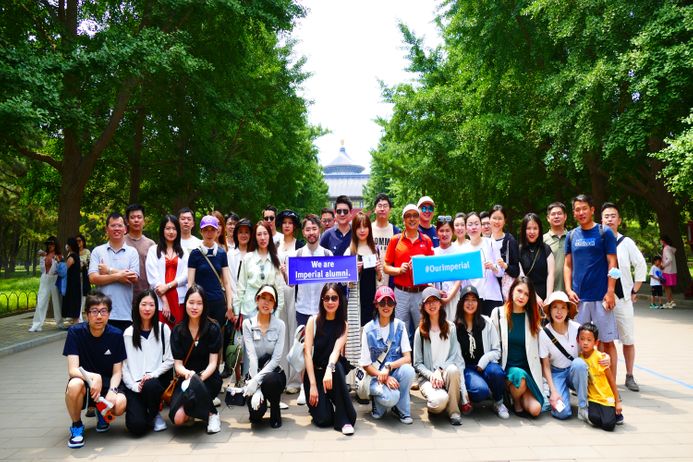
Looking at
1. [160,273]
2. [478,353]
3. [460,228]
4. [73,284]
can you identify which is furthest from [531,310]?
[73,284]

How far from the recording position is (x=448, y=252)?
21.9ft

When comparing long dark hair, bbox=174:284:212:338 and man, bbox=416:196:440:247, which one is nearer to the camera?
long dark hair, bbox=174:284:212:338

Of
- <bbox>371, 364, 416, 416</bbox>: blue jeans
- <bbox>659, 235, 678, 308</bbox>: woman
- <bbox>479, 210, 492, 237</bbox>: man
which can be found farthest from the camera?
<bbox>659, 235, 678, 308</bbox>: woman

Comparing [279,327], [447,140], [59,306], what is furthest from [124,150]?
[279,327]

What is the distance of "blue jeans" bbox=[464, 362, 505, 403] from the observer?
545 cm

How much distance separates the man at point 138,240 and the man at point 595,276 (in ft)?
16.6

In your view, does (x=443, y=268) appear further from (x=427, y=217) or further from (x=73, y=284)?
(x=73, y=284)

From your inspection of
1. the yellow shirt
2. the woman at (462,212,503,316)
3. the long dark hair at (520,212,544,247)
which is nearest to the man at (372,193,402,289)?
the woman at (462,212,503,316)

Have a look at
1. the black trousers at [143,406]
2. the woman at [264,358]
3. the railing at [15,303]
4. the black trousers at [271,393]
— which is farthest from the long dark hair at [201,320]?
the railing at [15,303]

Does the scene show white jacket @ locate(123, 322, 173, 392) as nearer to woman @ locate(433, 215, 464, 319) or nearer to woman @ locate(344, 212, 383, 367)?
woman @ locate(344, 212, 383, 367)

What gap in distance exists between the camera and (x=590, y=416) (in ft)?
16.9

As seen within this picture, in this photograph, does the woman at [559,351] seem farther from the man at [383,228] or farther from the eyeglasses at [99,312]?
the eyeglasses at [99,312]

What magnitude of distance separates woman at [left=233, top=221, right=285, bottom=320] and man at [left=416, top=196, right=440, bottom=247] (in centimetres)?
204

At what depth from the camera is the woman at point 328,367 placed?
17.1 ft
